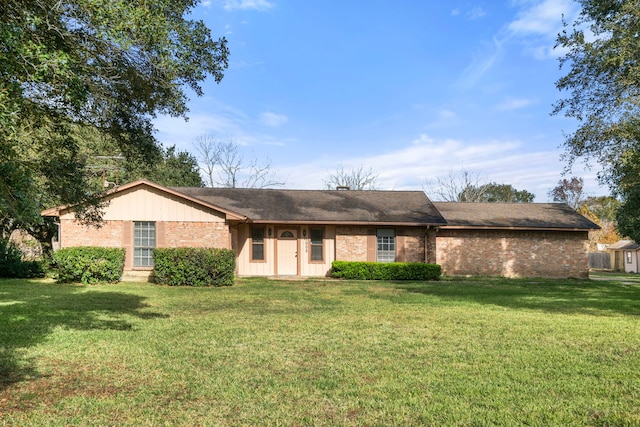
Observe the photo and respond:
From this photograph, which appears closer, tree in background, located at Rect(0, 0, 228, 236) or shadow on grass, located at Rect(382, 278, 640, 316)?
tree in background, located at Rect(0, 0, 228, 236)

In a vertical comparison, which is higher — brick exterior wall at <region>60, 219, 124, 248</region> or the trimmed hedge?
brick exterior wall at <region>60, 219, 124, 248</region>

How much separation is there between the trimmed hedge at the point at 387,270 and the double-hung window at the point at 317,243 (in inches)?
47.2

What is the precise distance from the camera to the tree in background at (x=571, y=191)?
163 ft

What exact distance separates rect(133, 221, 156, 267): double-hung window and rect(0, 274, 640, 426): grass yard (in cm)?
610

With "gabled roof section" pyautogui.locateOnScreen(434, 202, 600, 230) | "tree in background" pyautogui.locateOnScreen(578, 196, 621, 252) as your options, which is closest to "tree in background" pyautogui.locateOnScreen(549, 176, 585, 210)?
"tree in background" pyautogui.locateOnScreen(578, 196, 621, 252)

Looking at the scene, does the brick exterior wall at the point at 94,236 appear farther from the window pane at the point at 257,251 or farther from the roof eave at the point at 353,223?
the roof eave at the point at 353,223

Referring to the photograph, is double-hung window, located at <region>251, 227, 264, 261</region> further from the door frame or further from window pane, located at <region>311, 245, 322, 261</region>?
window pane, located at <region>311, 245, 322, 261</region>

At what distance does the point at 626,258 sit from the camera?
115ft

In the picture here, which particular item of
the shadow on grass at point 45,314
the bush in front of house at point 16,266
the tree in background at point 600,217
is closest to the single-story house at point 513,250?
the shadow on grass at point 45,314

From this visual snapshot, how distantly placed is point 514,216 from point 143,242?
1663 centimetres

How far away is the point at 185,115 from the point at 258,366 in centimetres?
411

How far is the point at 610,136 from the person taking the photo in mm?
10758

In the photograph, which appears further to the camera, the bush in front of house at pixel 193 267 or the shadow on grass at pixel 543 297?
the bush in front of house at pixel 193 267

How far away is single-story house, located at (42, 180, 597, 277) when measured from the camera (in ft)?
53.0
